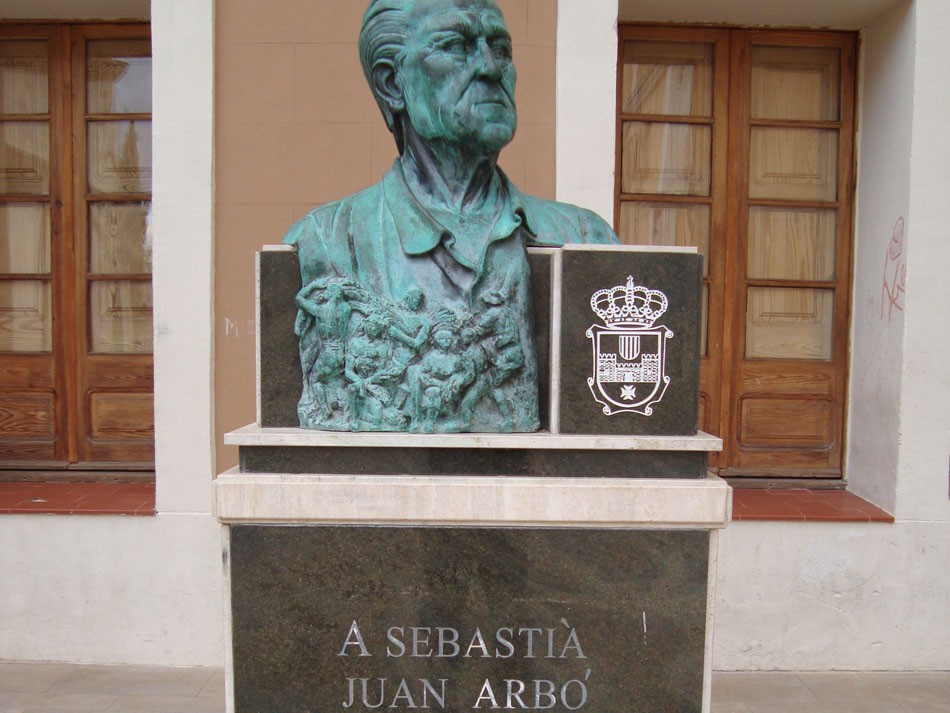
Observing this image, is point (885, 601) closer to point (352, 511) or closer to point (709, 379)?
point (709, 379)

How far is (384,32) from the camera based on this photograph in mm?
2193

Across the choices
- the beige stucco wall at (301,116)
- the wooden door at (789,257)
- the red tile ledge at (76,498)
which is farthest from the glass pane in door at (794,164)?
the red tile ledge at (76,498)

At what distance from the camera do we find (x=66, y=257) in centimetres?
450

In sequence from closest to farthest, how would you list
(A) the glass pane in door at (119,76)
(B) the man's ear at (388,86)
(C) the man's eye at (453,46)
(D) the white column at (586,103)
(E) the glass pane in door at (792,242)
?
(C) the man's eye at (453,46), (B) the man's ear at (388,86), (D) the white column at (586,103), (A) the glass pane in door at (119,76), (E) the glass pane in door at (792,242)

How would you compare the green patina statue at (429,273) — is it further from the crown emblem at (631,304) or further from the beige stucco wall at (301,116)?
the beige stucco wall at (301,116)

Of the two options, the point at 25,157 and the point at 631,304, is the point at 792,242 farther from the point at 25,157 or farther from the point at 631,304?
the point at 25,157

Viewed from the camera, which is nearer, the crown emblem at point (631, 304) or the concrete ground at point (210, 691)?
the crown emblem at point (631, 304)

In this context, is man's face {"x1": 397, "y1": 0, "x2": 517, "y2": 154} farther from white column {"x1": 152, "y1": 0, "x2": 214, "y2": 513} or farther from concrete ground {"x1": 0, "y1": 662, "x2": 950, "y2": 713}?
concrete ground {"x1": 0, "y1": 662, "x2": 950, "y2": 713}

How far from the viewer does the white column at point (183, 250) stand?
3797mm

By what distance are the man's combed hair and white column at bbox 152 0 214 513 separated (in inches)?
72.9

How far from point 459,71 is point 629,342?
0.87 meters

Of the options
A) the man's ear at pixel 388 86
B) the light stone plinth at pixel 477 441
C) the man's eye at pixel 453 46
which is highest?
the man's eye at pixel 453 46

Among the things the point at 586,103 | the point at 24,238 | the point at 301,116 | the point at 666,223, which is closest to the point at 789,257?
the point at 666,223

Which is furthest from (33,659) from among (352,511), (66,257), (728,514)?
(728,514)
